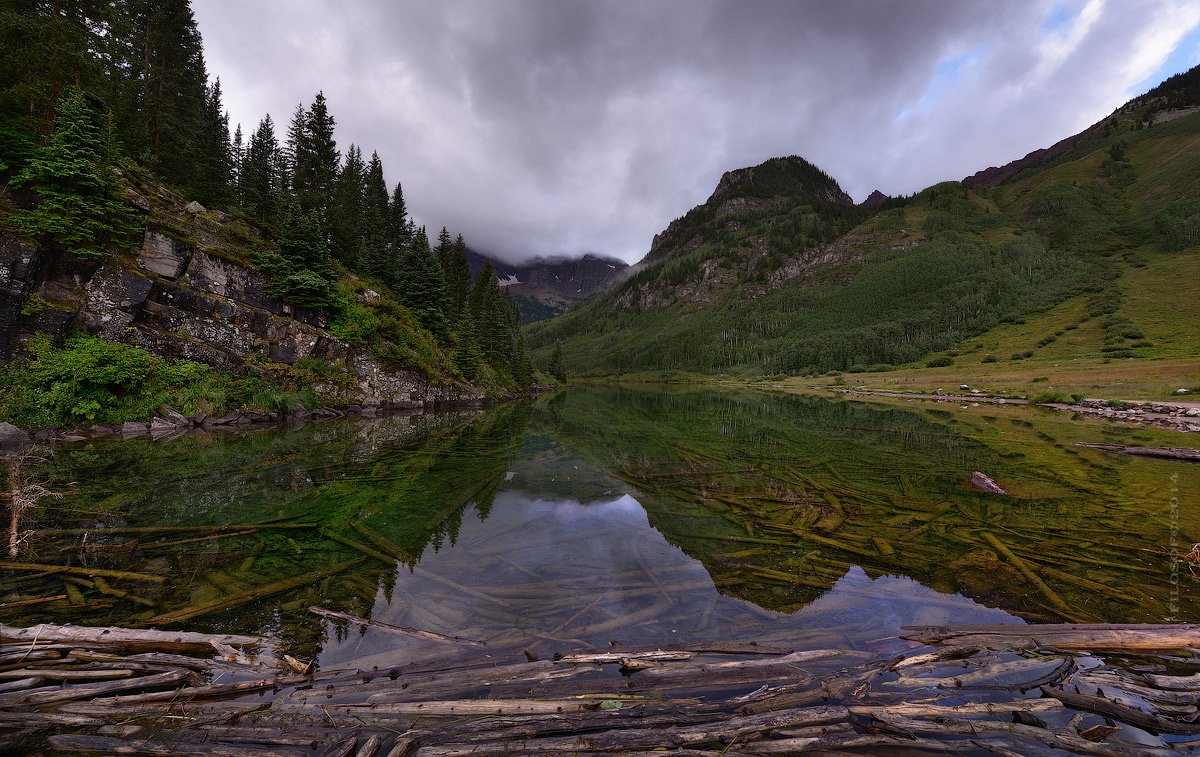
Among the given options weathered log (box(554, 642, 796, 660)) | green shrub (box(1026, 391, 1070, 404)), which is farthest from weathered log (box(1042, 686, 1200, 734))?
green shrub (box(1026, 391, 1070, 404))

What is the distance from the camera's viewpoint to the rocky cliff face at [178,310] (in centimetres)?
2114

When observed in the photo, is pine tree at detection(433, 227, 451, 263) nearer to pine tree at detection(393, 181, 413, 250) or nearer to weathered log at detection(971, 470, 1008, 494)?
pine tree at detection(393, 181, 413, 250)

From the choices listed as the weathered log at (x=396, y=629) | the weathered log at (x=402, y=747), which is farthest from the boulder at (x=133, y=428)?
the weathered log at (x=402, y=747)

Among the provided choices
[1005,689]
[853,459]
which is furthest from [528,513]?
[853,459]

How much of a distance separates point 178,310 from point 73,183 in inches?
313

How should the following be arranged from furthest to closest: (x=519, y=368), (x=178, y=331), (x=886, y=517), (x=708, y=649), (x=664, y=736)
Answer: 1. (x=519, y=368)
2. (x=178, y=331)
3. (x=886, y=517)
4. (x=708, y=649)
5. (x=664, y=736)

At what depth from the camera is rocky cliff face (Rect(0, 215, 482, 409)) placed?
21141mm

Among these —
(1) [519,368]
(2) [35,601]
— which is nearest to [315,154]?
(1) [519,368]

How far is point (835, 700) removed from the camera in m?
4.61

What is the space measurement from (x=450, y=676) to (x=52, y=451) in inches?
921

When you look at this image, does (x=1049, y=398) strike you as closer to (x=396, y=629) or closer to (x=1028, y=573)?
(x=1028, y=573)

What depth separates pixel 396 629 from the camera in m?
6.28

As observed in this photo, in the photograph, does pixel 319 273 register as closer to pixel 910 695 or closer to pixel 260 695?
pixel 260 695

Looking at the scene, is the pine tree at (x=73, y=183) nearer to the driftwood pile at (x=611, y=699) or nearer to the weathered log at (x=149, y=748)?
the driftwood pile at (x=611, y=699)
